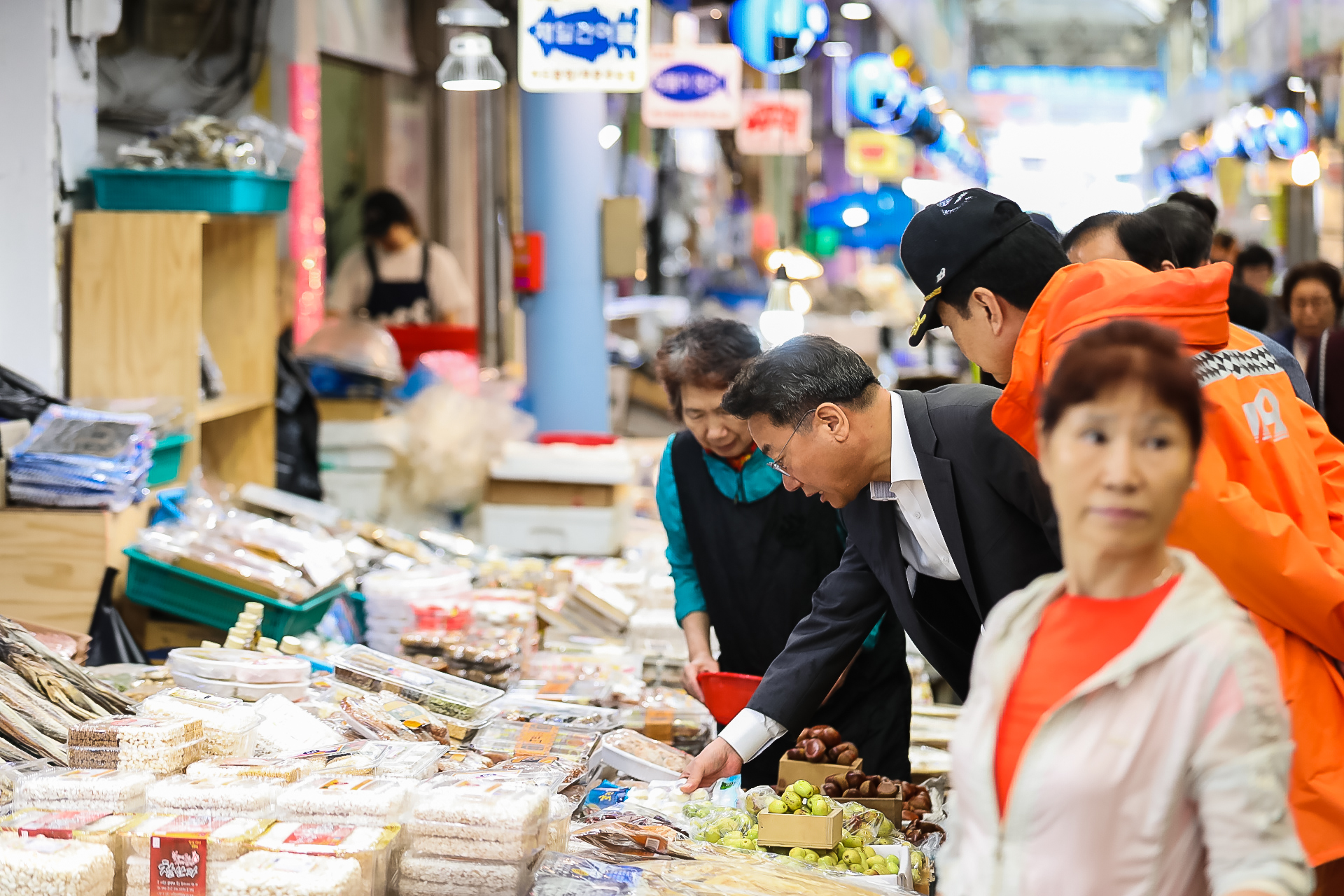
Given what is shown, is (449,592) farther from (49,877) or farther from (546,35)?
(546,35)

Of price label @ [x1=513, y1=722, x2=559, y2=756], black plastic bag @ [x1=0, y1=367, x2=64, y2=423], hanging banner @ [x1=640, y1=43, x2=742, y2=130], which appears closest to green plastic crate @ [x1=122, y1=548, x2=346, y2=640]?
black plastic bag @ [x1=0, y1=367, x2=64, y2=423]

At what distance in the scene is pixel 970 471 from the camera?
8.48 ft

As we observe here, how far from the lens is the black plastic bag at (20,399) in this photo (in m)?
4.72

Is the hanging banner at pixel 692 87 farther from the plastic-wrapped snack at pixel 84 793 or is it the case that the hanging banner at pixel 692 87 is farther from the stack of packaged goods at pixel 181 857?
the stack of packaged goods at pixel 181 857

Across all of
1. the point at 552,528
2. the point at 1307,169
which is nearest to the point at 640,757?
the point at 552,528

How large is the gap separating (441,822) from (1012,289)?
4.84ft

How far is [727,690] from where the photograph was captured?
134 inches

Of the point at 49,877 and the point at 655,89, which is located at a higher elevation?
the point at 655,89

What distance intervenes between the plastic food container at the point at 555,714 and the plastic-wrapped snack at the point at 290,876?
4.19 ft

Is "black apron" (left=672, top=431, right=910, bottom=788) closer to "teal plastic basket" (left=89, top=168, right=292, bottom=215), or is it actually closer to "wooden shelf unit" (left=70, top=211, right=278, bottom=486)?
"wooden shelf unit" (left=70, top=211, right=278, bottom=486)

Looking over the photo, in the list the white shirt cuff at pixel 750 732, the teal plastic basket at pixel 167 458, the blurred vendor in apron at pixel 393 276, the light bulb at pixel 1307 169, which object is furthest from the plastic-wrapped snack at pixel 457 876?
the light bulb at pixel 1307 169

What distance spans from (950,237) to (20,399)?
11.6ft

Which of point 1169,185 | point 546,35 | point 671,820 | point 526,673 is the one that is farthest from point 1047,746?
point 1169,185

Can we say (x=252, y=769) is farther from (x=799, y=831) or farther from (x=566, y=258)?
(x=566, y=258)
